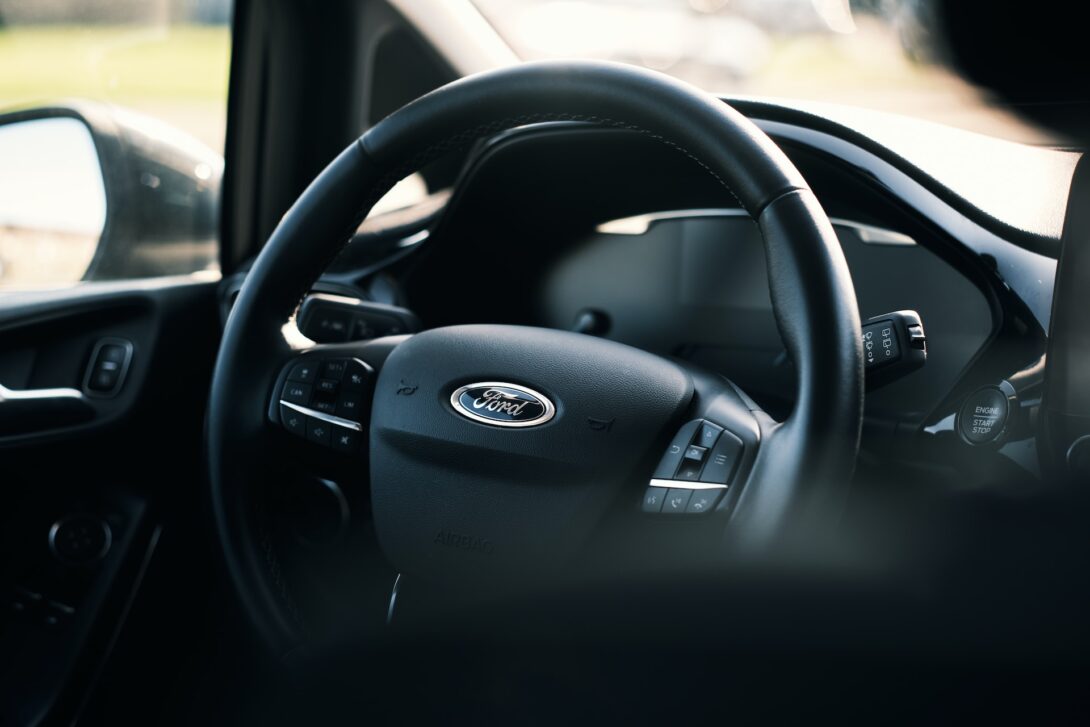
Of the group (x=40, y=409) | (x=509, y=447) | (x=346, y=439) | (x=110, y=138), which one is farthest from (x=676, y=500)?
(x=110, y=138)

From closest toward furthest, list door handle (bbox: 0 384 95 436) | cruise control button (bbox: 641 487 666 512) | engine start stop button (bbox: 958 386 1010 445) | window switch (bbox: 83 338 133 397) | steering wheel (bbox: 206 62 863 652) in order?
steering wheel (bbox: 206 62 863 652), cruise control button (bbox: 641 487 666 512), engine start stop button (bbox: 958 386 1010 445), door handle (bbox: 0 384 95 436), window switch (bbox: 83 338 133 397)

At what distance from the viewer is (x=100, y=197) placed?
6.59 feet

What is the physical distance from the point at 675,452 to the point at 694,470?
0.13 feet

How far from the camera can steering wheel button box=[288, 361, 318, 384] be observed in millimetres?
1233

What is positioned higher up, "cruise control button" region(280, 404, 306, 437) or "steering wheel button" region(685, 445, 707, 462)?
"steering wheel button" region(685, 445, 707, 462)

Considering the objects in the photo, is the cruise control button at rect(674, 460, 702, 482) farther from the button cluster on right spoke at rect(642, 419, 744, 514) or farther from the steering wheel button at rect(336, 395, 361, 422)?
the steering wheel button at rect(336, 395, 361, 422)

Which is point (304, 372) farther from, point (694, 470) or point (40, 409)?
point (40, 409)

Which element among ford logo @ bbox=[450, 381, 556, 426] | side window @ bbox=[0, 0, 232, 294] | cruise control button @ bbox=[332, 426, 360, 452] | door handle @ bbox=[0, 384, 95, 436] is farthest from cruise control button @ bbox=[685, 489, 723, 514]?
side window @ bbox=[0, 0, 232, 294]

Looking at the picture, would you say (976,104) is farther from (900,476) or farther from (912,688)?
(912,688)

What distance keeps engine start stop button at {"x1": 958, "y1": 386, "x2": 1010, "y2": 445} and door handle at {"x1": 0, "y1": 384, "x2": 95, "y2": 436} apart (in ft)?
4.84

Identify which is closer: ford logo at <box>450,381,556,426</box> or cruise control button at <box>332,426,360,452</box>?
ford logo at <box>450,381,556,426</box>

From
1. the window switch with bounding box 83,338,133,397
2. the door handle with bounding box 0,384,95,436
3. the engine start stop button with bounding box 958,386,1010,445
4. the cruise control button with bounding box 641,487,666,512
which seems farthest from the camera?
the window switch with bounding box 83,338,133,397

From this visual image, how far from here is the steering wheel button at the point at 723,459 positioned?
963 millimetres

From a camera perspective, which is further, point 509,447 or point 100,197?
point 100,197
